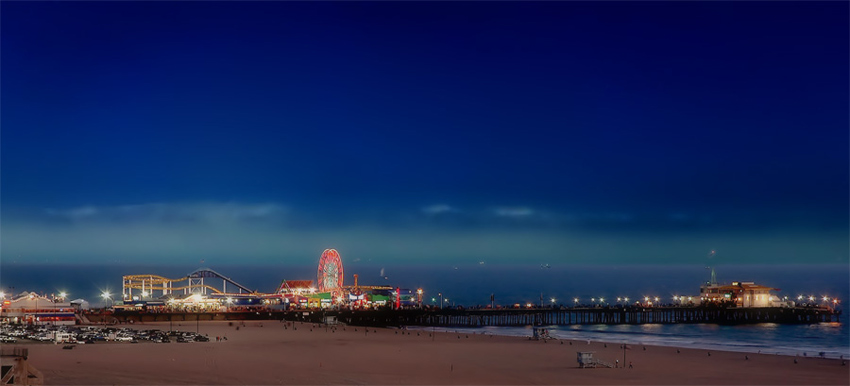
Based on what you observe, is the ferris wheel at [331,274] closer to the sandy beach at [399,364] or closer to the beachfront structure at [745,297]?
the sandy beach at [399,364]

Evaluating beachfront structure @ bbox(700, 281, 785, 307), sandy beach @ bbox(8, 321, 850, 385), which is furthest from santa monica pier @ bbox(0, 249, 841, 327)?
sandy beach @ bbox(8, 321, 850, 385)

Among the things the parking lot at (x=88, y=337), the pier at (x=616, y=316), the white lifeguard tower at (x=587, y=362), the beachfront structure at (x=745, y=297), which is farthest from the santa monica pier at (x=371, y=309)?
the white lifeguard tower at (x=587, y=362)

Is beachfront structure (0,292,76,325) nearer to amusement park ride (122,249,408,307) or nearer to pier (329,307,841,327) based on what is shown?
amusement park ride (122,249,408,307)

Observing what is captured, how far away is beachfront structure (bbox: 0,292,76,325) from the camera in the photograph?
7550 cm

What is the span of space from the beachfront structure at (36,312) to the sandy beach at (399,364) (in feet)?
73.6

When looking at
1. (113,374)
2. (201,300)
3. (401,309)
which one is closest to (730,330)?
(401,309)

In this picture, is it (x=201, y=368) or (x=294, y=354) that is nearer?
(x=201, y=368)

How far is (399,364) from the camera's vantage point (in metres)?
49.2

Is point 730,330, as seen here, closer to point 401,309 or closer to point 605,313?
point 605,313

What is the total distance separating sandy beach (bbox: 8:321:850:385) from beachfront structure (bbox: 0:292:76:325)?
22.4 m

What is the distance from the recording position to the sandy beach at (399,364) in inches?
1666

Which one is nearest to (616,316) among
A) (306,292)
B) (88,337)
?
(306,292)

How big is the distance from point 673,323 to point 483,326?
2563 centimetres

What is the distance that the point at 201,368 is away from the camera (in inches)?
1772
